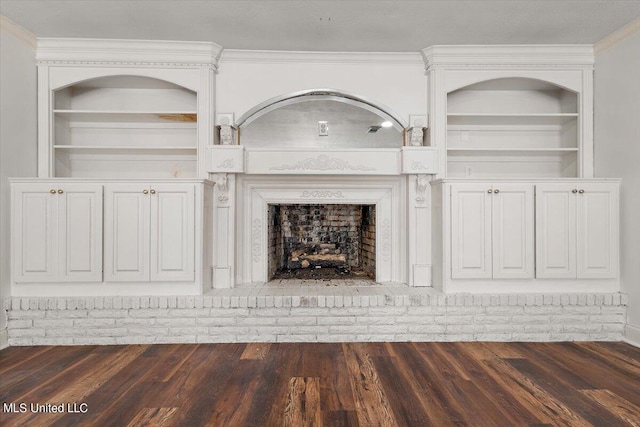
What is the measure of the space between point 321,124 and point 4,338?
9.93ft

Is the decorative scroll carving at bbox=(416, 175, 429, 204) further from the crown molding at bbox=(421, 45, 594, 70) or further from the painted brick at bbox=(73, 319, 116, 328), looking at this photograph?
the painted brick at bbox=(73, 319, 116, 328)

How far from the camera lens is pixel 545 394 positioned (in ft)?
6.91

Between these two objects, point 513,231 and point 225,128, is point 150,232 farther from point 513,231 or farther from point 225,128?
point 513,231

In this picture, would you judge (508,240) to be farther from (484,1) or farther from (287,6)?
(287,6)

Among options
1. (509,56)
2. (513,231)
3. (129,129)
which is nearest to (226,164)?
(129,129)

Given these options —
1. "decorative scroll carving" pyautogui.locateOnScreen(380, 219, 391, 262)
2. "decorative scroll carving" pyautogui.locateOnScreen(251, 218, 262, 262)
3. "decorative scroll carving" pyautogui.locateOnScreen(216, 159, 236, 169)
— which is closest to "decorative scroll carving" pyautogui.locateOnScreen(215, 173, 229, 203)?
"decorative scroll carving" pyautogui.locateOnScreen(216, 159, 236, 169)

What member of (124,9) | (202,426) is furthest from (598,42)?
(202,426)

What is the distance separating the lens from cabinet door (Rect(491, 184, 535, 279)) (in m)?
3.06

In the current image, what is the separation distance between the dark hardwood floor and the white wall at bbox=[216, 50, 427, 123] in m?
2.04

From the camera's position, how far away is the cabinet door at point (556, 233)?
3059 millimetres

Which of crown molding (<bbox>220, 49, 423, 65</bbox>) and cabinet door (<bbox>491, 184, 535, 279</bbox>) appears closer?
cabinet door (<bbox>491, 184, 535, 279</bbox>)

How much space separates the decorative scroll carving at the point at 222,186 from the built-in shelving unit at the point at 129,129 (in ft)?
1.20

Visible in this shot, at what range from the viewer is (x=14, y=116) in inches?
117

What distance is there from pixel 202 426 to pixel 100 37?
3.06 metres
